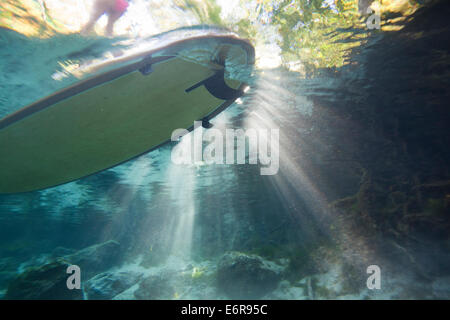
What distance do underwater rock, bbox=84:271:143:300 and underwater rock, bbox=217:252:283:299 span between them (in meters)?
4.90

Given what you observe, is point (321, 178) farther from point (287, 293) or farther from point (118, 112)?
point (118, 112)

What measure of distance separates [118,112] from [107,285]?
935 centimetres

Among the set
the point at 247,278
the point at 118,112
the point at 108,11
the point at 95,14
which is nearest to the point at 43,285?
the point at 118,112

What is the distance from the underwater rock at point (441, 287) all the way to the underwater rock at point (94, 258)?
18.0m

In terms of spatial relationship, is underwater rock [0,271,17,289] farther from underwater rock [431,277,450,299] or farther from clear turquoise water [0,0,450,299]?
underwater rock [431,277,450,299]

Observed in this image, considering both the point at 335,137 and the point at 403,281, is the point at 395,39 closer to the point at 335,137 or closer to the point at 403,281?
the point at 335,137

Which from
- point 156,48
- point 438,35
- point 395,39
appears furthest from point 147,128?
point 438,35

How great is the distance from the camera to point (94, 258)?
14.4 metres

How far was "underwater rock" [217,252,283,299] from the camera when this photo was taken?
877 centimetres

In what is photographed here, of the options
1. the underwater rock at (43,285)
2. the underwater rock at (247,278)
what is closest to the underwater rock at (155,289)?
the underwater rock at (43,285)

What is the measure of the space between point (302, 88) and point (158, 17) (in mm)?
6570

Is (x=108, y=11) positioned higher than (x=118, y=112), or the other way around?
(x=108, y=11)

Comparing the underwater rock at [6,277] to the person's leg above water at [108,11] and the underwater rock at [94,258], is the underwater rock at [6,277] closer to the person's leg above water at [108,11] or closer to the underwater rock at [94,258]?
the underwater rock at [94,258]

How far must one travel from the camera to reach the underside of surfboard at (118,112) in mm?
3711
